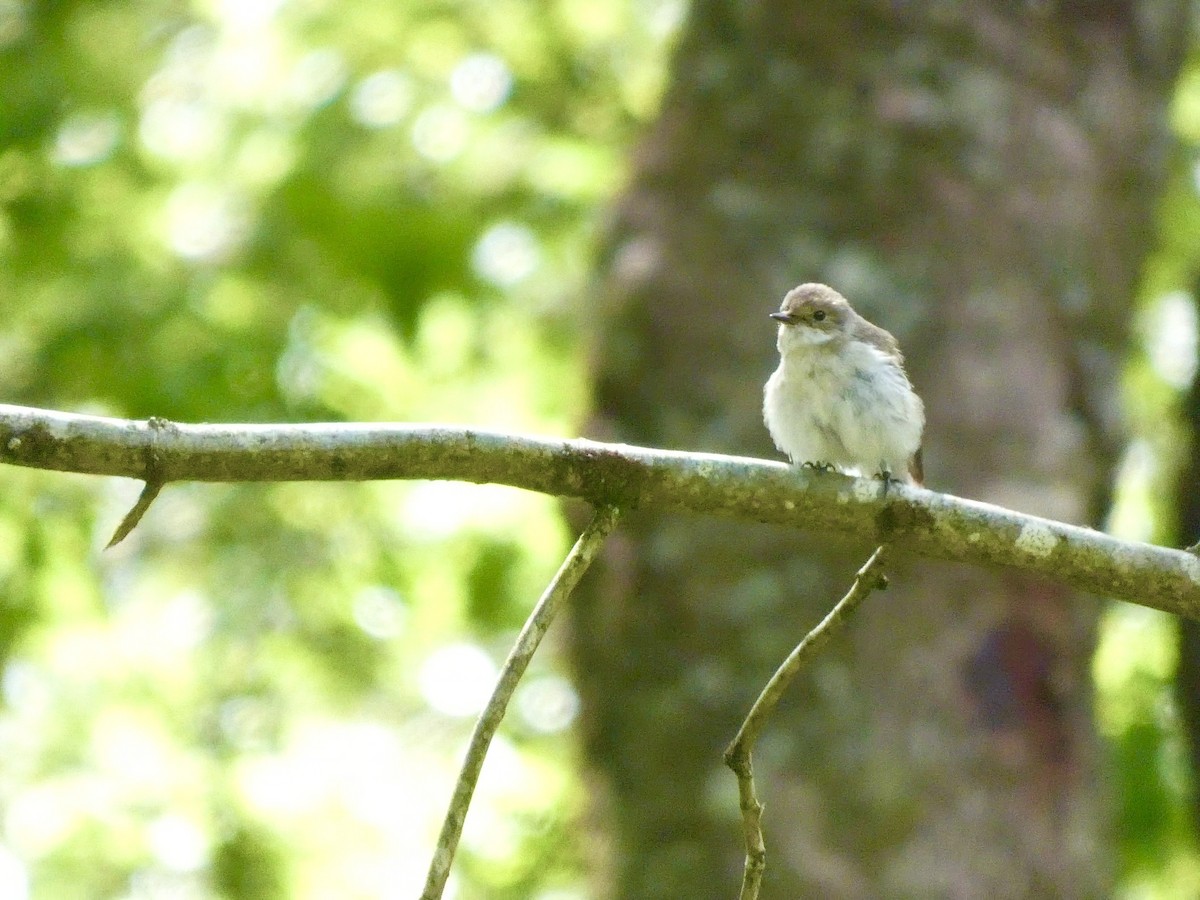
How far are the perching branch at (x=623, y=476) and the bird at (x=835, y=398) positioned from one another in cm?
217

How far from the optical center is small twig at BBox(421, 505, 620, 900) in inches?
95.7

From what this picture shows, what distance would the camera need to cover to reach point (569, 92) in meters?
9.20

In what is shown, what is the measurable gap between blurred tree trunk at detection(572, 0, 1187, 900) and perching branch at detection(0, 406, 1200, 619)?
301cm

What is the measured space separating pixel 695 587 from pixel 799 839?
1.21 m

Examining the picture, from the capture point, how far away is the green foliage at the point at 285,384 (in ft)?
21.9

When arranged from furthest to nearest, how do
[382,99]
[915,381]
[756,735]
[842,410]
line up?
[382,99] < [915,381] < [842,410] < [756,735]

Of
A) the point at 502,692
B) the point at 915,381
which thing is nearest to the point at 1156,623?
the point at 915,381

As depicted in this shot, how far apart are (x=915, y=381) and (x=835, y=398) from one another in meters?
1.75

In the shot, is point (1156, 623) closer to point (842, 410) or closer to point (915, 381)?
point (915, 381)

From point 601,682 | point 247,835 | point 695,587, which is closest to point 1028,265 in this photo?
point 695,587

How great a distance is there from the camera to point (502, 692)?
2.58 m

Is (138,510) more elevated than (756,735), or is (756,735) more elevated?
(756,735)

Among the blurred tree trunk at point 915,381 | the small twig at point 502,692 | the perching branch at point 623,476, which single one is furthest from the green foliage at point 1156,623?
the small twig at point 502,692

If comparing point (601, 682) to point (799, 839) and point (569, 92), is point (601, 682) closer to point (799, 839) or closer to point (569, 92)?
point (799, 839)
